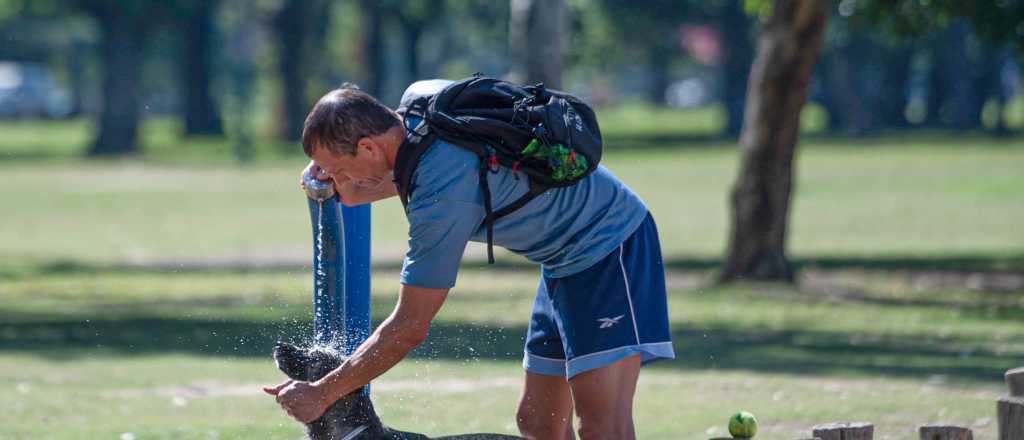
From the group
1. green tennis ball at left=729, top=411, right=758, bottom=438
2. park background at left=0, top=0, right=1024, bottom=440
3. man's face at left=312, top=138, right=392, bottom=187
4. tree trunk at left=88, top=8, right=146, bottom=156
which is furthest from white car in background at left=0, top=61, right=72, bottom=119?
green tennis ball at left=729, top=411, right=758, bottom=438

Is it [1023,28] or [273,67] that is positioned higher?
[1023,28]

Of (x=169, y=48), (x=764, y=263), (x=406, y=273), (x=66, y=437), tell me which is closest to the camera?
(x=406, y=273)

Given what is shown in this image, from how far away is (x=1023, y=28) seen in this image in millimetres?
17156

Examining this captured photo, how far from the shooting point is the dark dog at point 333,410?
5156 millimetres

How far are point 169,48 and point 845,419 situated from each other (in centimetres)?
7169

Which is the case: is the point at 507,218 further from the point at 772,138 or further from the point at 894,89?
the point at 894,89

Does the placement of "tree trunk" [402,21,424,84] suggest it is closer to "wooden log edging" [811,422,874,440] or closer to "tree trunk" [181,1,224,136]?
"tree trunk" [181,1,224,136]

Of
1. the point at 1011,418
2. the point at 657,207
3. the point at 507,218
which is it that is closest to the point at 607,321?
the point at 507,218

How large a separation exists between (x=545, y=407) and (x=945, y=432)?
52.3 inches

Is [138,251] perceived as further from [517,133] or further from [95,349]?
[517,133]

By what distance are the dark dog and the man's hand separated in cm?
13

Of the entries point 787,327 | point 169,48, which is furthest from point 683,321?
point 169,48

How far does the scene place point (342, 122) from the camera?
16.1 ft

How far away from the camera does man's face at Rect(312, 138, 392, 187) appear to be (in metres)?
4.96
